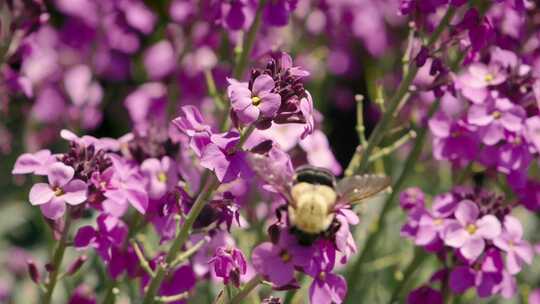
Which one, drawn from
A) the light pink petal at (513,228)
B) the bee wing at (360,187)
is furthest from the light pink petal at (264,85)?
the light pink petal at (513,228)

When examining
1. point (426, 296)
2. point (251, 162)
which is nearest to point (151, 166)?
point (251, 162)

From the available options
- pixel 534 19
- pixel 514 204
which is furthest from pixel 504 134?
pixel 534 19

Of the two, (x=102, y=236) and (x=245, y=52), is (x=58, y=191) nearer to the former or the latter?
(x=102, y=236)

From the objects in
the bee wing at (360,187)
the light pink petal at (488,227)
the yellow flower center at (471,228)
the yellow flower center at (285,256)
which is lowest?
the yellow flower center at (471,228)

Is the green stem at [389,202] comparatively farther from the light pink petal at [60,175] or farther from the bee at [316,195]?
the light pink petal at [60,175]

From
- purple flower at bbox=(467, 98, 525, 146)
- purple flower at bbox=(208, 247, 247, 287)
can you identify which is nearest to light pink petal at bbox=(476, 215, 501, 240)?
purple flower at bbox=(467, 98, 525, 146)

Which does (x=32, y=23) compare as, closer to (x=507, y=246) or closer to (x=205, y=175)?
(x=205, y=175)

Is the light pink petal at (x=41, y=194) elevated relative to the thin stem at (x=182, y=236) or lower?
elevated
